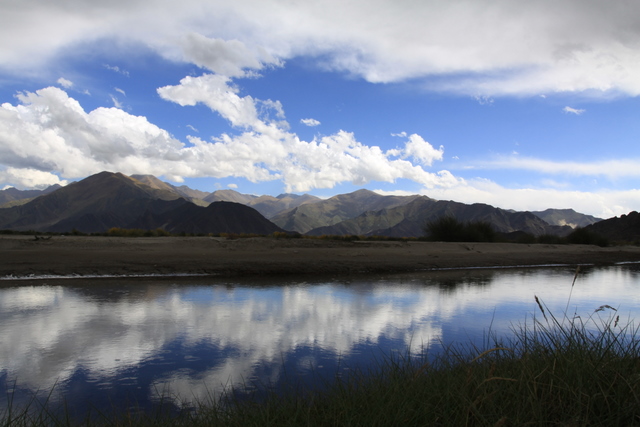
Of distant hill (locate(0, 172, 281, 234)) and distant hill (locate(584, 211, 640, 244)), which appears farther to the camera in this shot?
distant hill (locate(0, 172, 281, 234))

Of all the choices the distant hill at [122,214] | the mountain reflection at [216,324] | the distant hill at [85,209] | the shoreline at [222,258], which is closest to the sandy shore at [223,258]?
the shoreline at [222,258]

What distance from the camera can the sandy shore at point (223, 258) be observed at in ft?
56.1

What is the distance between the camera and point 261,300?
1203cm

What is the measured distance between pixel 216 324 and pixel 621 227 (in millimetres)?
92049

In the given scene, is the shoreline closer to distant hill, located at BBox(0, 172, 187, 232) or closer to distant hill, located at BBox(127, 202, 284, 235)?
distant hill, located at BBox(127, 202, 284, 235)

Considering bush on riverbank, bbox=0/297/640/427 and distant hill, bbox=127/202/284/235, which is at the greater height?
distant hill, bbox=127/202/284/235

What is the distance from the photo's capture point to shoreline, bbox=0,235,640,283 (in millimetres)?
16891

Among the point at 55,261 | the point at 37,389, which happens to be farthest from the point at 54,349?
the point at 55,261

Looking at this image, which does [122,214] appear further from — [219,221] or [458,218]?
[458,218]

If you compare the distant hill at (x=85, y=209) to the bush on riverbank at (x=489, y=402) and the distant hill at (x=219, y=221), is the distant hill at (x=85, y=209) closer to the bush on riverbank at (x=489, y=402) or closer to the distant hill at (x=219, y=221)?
the distant hill at (x=219, y=221)

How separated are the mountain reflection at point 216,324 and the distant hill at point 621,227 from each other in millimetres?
73364

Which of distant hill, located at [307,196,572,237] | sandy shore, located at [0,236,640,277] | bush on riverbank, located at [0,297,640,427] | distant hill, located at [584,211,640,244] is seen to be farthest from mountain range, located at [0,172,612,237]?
bush on riverbank, located at [0,297,640,427]

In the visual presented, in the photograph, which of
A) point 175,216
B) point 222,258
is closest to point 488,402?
point 222,258

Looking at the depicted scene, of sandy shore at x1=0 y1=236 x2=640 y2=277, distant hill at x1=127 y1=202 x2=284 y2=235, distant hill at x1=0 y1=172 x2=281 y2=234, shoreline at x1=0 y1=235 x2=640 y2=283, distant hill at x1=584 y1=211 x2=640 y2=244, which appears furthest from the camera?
distant hill at x1=0 y1=172 x2=281 y2=234
